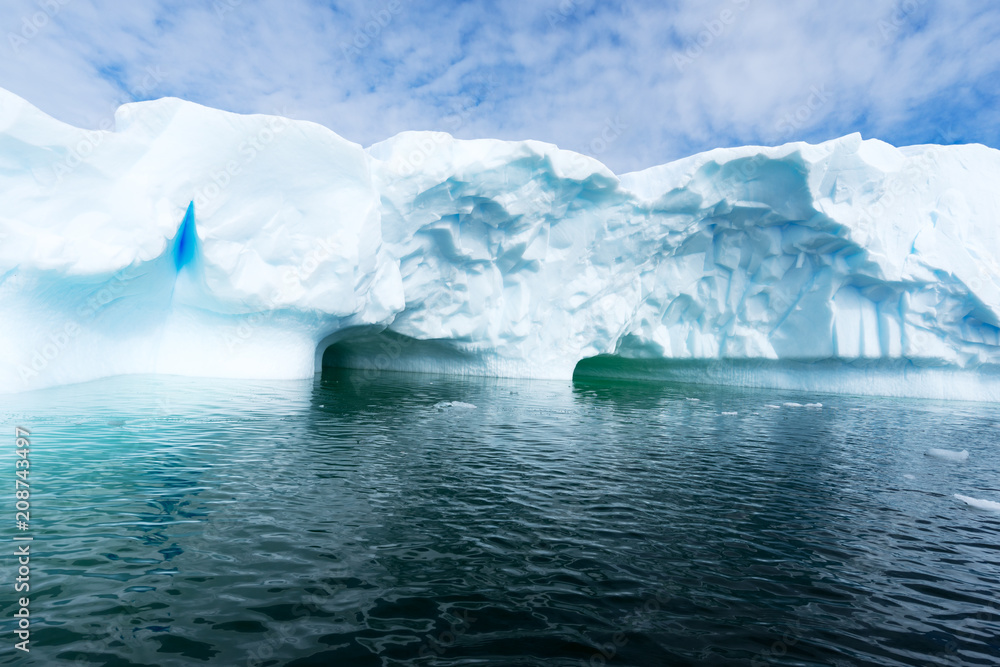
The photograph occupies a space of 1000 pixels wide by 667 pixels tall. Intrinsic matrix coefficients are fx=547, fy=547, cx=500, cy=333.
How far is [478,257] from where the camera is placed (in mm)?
21500

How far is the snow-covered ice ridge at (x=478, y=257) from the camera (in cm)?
1158

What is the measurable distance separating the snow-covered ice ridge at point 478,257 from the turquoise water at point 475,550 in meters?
4.68

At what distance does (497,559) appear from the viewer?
404cm

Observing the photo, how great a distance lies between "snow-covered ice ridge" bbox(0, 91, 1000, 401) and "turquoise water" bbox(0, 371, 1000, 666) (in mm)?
4676

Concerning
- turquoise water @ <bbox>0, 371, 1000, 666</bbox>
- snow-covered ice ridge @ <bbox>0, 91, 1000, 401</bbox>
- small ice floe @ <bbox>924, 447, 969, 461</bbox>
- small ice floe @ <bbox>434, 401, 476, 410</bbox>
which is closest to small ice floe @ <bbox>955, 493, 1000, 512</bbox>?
turquoise water @ <bbox>0, 371, 1000, 666</bbox>

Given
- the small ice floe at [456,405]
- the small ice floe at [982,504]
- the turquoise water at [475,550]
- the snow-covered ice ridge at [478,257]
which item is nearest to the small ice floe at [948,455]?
the turquoise water at [475,550]

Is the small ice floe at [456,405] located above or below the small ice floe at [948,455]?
above

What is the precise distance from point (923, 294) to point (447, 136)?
22.3 meters

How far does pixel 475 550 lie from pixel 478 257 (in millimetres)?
17951

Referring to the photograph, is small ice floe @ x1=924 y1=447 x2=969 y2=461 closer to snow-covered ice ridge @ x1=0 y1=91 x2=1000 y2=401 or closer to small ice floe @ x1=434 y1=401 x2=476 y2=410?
small ice floe @ x1=434 y1=401 x2=476 y2=410

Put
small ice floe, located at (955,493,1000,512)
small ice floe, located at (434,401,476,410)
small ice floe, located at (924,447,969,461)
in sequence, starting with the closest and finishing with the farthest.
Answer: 1. small ice floe, located at (955,493,1000,512)
2. small ice floe, located at (924,447,969,461)
3. small ice floe, located at (434,401,476,410)

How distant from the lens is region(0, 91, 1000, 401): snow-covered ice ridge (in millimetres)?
11578

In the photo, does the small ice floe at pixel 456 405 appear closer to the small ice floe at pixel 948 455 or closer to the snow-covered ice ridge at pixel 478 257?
the snow-covered ice ridge at pixel 478 257

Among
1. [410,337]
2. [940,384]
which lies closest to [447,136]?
[410,337]
